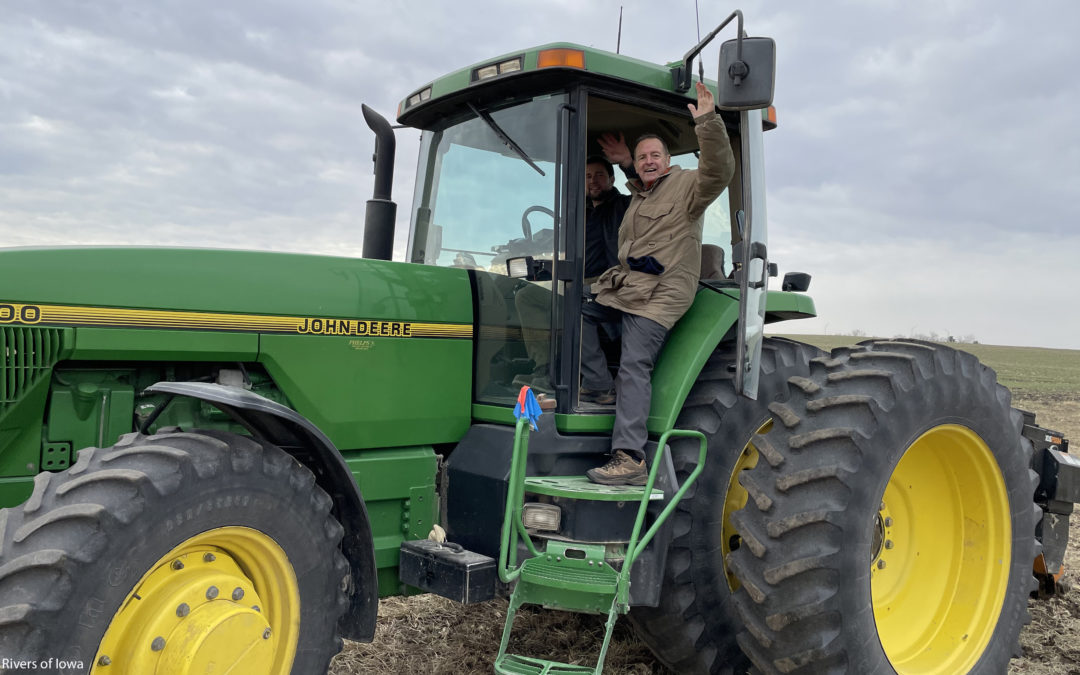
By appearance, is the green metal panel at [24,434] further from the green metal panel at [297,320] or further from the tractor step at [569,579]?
the tractor step at [569,579]

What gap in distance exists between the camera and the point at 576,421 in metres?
3.70

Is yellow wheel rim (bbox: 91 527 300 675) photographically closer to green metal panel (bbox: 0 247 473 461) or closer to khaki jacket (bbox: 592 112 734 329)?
green metal panel (bbox: 0 247 473 461)

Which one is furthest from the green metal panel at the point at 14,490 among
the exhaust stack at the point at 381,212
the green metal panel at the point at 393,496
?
the exhaust stack at the point at 381,212

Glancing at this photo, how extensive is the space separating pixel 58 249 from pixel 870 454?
3.11 metres

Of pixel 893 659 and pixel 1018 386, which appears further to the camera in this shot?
pixel 1018 386

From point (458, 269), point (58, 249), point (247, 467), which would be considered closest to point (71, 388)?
point (58, 249)

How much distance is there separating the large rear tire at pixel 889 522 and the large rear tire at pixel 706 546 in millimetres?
387

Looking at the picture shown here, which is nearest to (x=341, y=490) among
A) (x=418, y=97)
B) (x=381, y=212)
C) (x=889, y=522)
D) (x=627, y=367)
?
(x=627, y=367)

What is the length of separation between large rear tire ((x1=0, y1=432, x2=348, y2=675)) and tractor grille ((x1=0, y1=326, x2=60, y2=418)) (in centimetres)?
48

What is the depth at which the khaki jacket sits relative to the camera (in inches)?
147

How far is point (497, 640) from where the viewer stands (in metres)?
4.37

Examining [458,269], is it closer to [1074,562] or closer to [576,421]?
[576,421]

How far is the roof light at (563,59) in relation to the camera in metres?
3.54

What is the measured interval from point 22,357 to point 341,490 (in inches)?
45.3
